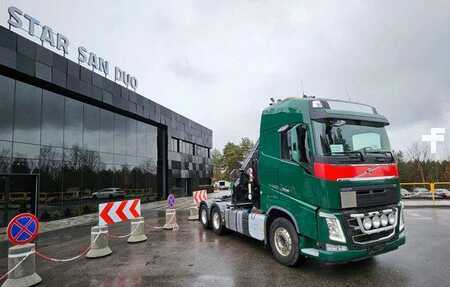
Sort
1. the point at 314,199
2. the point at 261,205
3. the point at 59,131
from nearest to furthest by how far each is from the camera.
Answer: the point at 314,199 → the point at 261,205 → the point at 59,131

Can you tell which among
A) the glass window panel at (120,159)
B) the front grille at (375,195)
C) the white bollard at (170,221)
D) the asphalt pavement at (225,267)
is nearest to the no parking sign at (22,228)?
the asphalt pavement at (225,267)

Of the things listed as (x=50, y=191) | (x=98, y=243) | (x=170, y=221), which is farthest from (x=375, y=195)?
(x=50, y=191)

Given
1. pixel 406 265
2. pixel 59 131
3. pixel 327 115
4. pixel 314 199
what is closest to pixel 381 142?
pixel 327 115

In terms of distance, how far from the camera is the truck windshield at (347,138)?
499cm

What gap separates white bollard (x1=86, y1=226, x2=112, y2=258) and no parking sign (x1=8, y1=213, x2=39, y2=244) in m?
1.65

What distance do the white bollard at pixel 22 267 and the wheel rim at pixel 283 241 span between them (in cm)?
500

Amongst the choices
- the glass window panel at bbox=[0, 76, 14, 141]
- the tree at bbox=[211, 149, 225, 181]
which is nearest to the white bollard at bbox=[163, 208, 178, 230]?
the glass window panel at bbox=[0, 76, 14, 141]

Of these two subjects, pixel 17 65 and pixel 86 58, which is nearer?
pixel 17 65


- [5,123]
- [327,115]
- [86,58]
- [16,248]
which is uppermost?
[86,58]

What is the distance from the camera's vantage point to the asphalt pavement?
4918mm

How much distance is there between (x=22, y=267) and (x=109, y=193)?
1513cm

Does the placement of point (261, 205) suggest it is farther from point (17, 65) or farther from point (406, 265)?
point (17, 65)

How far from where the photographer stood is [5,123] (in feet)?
40.7

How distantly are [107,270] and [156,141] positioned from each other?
2169cm
